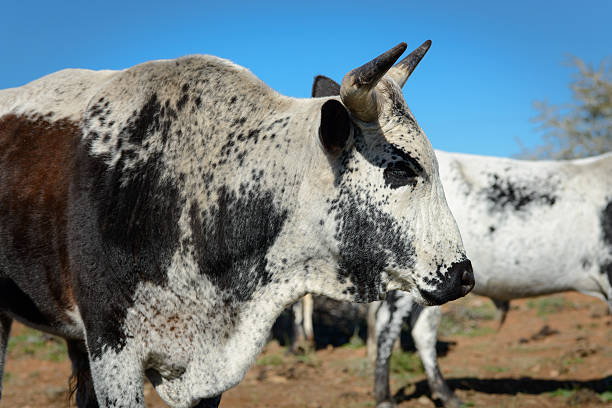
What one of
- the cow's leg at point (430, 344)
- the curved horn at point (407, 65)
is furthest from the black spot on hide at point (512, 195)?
the curved horn at point (407, 65)

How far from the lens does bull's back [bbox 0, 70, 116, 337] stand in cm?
233

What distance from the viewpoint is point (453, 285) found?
219cm

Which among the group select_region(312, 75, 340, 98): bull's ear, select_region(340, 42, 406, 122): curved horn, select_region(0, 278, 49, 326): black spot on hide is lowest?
select_region(0, 278, 49, 326): black spot on hide

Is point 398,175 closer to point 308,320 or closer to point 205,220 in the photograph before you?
point 205,220

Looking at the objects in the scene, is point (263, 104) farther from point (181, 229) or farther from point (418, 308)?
point (418, 308)

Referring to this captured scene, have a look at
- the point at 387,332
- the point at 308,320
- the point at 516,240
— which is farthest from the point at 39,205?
the point at 308,320

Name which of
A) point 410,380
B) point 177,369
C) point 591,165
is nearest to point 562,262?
point 591,165

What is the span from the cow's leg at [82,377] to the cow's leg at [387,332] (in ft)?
9.74

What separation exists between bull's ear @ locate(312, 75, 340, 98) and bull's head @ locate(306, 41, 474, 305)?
1.72 ft

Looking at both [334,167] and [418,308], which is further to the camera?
[418,308]

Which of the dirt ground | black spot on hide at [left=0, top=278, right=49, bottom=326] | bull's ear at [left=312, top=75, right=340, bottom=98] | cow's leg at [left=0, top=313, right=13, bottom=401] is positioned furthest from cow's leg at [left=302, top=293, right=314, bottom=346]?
black spot on hide at [left=0, top=278, right=49, bottom=326]

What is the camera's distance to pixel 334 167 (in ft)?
7.36

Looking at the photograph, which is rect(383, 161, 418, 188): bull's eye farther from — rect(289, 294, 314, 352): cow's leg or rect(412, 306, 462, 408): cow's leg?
rect(289, 294, 314, 352): cow's leg

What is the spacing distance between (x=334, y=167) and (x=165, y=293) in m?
0.78
